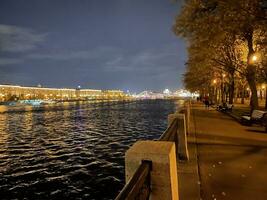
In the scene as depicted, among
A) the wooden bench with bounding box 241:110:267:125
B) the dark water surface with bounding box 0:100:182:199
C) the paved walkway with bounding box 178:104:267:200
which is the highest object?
the wooden bench with bounding box 241:110:267:125

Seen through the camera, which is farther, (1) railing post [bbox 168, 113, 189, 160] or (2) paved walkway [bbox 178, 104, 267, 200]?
(1) railing post [bbox 168, 113, 189, 160]

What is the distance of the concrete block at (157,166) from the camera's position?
4066mm

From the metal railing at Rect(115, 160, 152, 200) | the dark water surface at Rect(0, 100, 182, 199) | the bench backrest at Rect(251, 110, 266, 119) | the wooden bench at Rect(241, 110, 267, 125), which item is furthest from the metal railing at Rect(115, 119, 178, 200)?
the bench backrest at Rect(251, 110, 266, 119)

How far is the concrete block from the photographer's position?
407 cm

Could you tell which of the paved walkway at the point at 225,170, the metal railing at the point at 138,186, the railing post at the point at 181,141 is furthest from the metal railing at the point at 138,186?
the railing post at the point at 181,141

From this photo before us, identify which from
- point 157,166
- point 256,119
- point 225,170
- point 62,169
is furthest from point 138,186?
point 256,119

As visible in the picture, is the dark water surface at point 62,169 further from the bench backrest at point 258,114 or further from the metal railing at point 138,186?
the bench backrest at point 258,114

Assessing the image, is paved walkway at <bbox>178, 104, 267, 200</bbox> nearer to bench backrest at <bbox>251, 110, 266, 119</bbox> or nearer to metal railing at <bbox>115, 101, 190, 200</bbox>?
metal railing at <bbox>115, 101, 190, 200</bbox>

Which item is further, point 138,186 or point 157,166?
point 157,166

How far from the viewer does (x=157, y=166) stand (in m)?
Answer: 4.10

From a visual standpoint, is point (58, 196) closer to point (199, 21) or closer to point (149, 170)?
point (149, 170)

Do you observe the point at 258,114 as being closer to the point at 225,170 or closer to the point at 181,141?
the point at 181,141

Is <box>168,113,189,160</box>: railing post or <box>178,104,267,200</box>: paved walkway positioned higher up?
<box>168,113,189,160</box>: railing post

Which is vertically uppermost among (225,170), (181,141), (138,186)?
(138,186)
